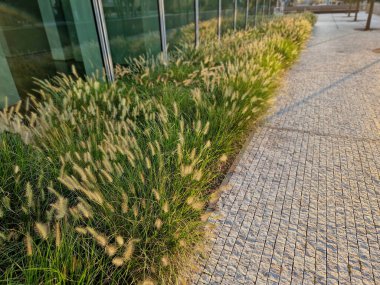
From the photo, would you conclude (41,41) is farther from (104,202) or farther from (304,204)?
(304,204)

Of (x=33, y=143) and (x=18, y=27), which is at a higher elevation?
(x=18, y=27)

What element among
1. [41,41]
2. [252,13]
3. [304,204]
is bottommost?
[304,204]

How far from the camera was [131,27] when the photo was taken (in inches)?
213

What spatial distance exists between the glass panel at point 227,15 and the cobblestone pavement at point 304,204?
248 inches

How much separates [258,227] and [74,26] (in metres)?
4.18

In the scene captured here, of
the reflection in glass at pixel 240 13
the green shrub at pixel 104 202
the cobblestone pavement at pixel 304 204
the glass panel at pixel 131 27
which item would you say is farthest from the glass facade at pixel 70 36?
the reflection in glass at pixel 240 13

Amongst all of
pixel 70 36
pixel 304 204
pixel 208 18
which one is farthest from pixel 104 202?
pixel 208 18

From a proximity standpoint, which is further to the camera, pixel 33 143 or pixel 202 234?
pixel 33 143

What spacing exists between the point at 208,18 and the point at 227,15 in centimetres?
206

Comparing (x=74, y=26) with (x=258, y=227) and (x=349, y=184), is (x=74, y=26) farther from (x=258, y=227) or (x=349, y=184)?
(x=349, y=184)

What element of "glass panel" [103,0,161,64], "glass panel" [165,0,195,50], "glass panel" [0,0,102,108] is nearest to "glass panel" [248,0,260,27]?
"glass panel" [165,0,195,50]

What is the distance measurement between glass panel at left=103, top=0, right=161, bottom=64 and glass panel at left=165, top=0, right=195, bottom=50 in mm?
479

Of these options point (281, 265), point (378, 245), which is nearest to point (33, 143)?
point (281, 265)

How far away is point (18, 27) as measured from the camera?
12.4 feet
